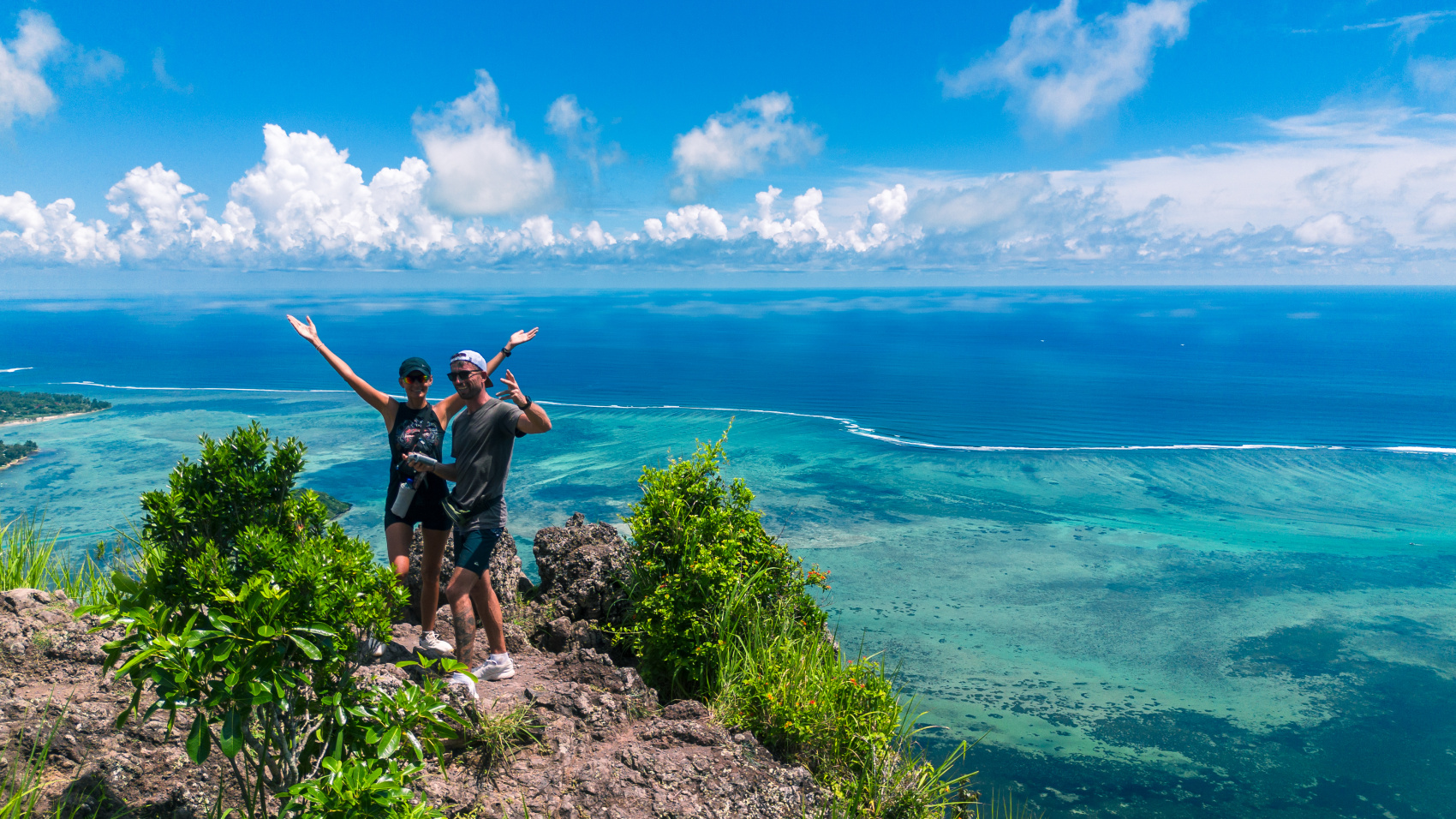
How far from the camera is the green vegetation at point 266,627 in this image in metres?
2.85

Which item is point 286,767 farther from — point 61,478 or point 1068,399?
point 1068,399

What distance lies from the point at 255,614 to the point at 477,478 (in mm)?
2520

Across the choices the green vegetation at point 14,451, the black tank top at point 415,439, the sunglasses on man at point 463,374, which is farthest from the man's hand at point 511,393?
the green vegetation at point 14,451

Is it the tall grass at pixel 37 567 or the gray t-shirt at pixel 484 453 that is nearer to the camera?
the gray t-shirt at pixel 484 453

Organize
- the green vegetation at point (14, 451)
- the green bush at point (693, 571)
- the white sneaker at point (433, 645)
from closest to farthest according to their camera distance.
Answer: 1. the white sneaker at point (433, 645)
2. the green bush at point (693, 571)
3. the green vegetation at point (14, 451)

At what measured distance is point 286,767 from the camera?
11.7 ft

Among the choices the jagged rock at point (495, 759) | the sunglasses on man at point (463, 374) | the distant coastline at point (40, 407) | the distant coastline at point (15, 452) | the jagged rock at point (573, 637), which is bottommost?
the distant coastline at point (15, 452)

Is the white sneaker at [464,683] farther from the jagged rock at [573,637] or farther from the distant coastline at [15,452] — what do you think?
the distant coastline at [15,452]

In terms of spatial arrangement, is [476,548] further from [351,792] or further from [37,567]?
[37,567]

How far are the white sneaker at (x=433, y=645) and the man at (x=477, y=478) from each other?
28 cm

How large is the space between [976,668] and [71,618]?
747 inches

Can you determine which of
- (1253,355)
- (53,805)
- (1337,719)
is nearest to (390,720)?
(53,805)

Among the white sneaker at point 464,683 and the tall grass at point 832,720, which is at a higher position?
the white sneaker at point 464,683

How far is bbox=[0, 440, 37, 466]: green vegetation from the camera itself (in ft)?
171
